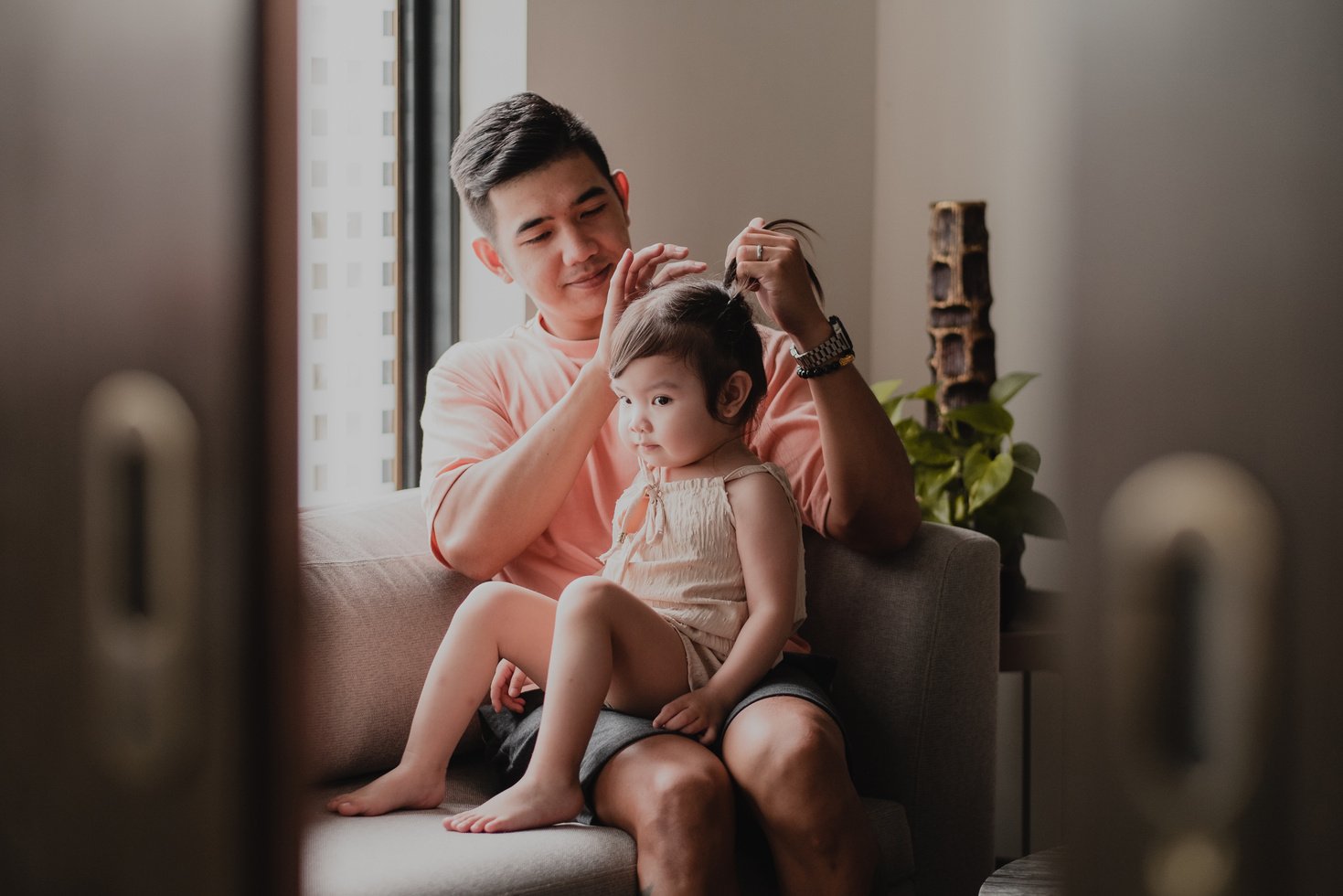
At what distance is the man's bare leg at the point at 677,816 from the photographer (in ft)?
3.87

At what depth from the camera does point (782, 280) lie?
4.70 ft

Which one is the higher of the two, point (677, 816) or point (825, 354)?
point (825, 354)

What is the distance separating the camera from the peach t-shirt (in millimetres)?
1585

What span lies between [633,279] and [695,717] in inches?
21.3

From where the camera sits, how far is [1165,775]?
0.32 m

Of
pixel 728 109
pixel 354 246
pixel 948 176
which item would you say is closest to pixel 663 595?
pixel 354 246

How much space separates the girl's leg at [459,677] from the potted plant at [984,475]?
85 centimetres

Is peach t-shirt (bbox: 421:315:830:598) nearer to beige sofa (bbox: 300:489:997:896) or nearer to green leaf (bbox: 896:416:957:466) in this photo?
beige sofa (bbox: 300:489:997:896)

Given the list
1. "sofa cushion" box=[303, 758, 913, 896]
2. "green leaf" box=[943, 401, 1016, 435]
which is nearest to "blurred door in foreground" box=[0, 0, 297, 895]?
"sofa cushion" box=[303, 758, 913, 896]

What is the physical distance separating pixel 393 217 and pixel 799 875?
63.5 inches

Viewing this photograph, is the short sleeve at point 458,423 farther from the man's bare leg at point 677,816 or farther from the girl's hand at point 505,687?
the man's bare leg at point 677,816

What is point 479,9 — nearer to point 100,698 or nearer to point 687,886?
point 687,886

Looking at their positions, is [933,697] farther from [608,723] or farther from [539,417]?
[539,417]

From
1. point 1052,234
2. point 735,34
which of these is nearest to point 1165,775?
point 1052,234
